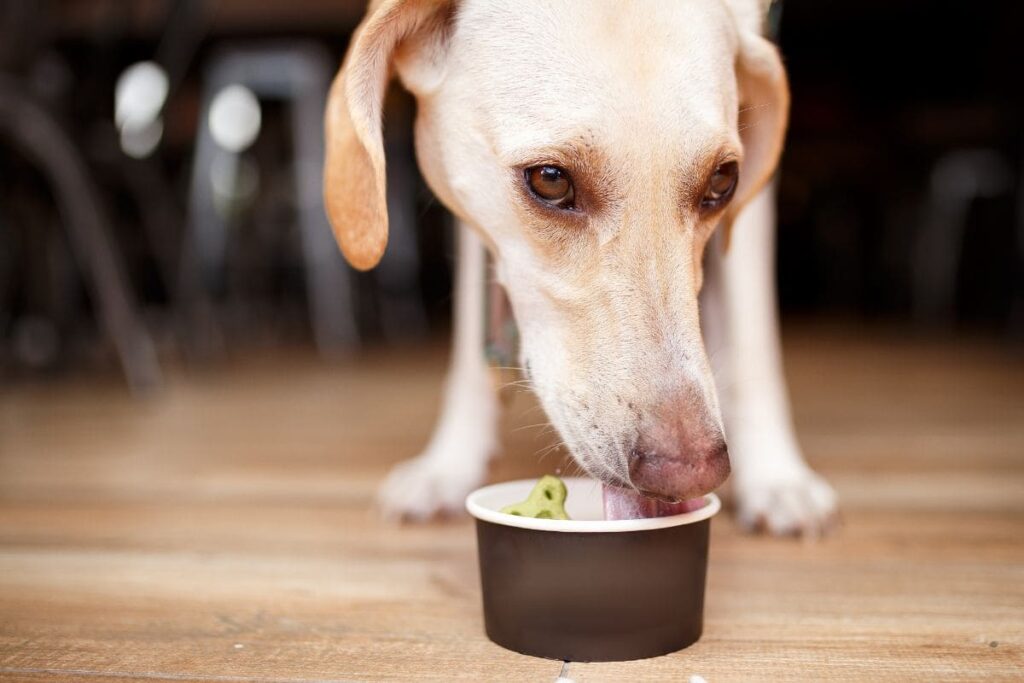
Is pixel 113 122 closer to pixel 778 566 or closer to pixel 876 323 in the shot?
pixel 778 566

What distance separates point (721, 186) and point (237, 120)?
13.5ft

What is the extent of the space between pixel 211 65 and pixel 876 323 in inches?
166

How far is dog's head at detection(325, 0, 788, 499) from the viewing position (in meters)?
1.04

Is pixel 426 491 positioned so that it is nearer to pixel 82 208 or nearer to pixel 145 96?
pixel 82 208

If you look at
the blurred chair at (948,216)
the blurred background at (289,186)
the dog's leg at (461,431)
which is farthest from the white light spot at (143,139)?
the blurred chair at (948,216)

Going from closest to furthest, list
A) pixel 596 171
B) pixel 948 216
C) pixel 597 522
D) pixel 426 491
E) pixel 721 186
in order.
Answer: pixel 597 522, pixel 596 171, pixel 721 186, pixel 426 491, pixel 948 216

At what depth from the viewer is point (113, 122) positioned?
9.98ft

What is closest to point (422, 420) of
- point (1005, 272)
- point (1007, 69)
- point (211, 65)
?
point (211, 65)

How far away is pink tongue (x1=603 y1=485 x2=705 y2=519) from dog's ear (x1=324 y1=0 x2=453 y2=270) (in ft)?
1.40

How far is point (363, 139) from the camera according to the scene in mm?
1187

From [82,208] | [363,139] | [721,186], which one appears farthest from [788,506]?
[82,208]

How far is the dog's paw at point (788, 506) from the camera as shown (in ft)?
4.66

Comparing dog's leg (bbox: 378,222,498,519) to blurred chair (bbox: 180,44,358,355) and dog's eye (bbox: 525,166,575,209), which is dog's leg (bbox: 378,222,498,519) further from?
blurred chair (bbox: 180,44,358,355)

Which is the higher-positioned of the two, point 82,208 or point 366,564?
point 82,208
